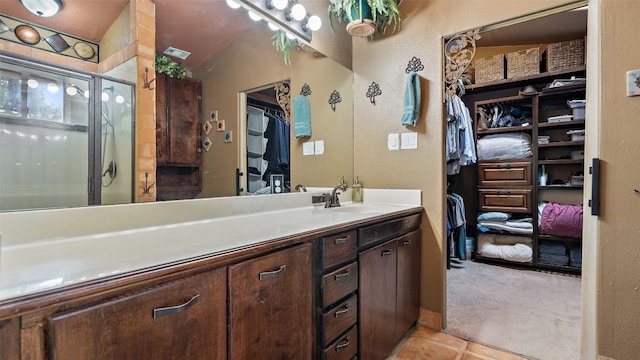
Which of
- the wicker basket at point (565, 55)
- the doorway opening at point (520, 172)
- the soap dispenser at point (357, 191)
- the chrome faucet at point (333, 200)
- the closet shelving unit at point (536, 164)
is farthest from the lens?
the closet shelving unit at point (536, 164)

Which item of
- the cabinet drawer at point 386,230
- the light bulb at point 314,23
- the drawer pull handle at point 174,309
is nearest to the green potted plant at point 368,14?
the light bulb at point 314,23

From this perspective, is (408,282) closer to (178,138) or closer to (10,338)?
(178,138)

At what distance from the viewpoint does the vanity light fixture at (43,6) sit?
958 mm

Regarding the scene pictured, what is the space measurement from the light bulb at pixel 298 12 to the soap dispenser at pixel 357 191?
49.8 inches

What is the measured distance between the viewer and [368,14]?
2.10 metres

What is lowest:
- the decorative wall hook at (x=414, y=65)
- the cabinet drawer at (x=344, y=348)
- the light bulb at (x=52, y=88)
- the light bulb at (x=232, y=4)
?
the cabinet drawer at (x=344, y=348)

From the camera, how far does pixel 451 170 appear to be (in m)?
3.15

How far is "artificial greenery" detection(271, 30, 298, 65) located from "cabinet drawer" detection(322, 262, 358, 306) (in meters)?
1.44

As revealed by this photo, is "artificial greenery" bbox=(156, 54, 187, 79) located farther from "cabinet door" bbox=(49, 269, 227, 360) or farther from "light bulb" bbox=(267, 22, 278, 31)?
"cabinet door" bbox=(49, 269, 227, 360)

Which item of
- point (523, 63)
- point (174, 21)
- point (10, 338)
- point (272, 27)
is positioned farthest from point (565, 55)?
point (10, 338)

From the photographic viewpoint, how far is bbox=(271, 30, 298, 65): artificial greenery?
1928 millimetres

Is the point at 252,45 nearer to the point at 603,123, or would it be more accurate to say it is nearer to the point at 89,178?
the point at 89,178

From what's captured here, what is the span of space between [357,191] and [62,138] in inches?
72.7

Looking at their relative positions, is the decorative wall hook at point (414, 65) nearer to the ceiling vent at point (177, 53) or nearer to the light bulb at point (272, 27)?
the light bulb at point (272, 27)
